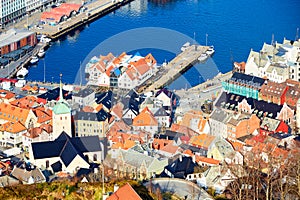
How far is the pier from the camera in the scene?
45031mm

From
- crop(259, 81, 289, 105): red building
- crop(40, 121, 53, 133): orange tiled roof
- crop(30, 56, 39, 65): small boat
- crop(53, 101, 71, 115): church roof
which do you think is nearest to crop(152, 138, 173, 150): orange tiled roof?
crop(53, 101, 71, 115): church roof

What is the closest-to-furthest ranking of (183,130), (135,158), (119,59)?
1. (135,158)
2. (183,130)
3. (119,59)

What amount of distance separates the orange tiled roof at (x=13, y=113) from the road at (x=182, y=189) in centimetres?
1079

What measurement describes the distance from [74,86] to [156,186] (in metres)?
16.1

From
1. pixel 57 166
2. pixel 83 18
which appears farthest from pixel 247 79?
pixel 83 18

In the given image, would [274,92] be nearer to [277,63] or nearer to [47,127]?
[277,63]

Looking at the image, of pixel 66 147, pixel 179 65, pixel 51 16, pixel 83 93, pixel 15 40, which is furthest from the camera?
pixel 51 16

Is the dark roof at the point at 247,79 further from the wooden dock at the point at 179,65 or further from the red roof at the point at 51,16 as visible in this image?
the red roof at the point at 51,16

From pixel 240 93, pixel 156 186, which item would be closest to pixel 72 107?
pixel 240 93

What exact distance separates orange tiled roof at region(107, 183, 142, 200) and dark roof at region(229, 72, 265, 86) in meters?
17.1

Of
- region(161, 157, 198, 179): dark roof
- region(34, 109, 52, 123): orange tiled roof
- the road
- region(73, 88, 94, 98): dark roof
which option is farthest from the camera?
region(73, 88, 94, 98): dark roof

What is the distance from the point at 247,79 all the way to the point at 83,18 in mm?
17176

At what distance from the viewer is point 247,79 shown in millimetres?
32750

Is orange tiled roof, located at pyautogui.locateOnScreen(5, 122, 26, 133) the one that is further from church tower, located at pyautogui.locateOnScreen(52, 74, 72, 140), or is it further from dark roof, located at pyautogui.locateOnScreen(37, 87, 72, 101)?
dark roof, located at pyautogui.locateOnScreen(37, 87, 72, 101)
